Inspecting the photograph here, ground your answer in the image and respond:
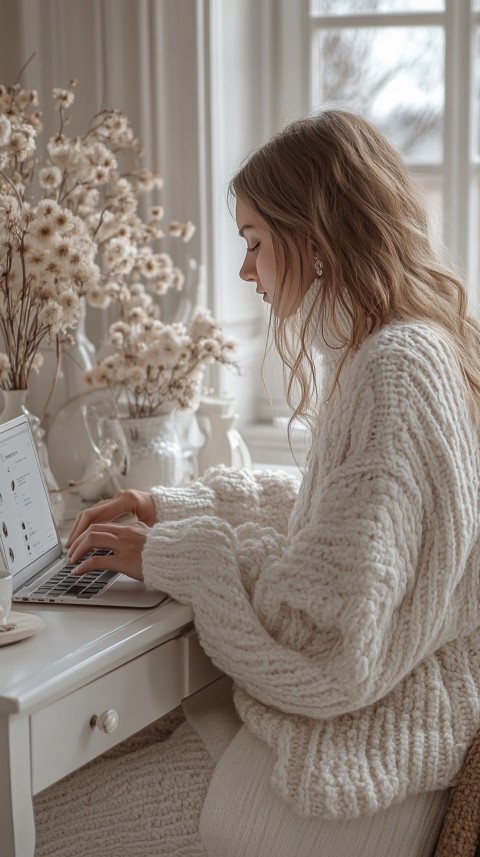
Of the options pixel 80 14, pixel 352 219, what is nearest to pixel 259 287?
pixel 352 219

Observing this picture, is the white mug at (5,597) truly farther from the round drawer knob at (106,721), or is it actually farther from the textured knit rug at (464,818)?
the textured knit rug at (464,818)

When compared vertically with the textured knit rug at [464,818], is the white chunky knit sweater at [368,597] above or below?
above

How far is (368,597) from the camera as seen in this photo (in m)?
1.22

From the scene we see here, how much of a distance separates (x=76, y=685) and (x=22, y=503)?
0.37m

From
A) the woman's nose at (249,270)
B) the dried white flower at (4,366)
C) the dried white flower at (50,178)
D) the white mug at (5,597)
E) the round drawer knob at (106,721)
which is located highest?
the dried white flower at (50,178)

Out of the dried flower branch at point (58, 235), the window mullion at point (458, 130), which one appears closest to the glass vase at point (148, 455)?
the dried flower branch at point (58, 235)

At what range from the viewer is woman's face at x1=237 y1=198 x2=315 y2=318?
146 centimetres

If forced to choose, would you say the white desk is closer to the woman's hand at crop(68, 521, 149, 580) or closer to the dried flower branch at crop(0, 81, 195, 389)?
the woman's hand at crop(68, 521, 149, 580)

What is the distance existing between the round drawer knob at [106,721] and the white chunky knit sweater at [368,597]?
0.15 metres

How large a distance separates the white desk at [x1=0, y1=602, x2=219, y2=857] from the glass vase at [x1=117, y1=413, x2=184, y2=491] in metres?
0.49

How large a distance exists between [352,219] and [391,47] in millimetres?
1131

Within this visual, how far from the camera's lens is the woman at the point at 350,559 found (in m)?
1.25

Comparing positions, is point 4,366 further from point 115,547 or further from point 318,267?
A: point 318,267

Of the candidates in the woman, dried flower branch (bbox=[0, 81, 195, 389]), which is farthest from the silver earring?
dried flower branch (bbox=[0, 81, 195, 389])
